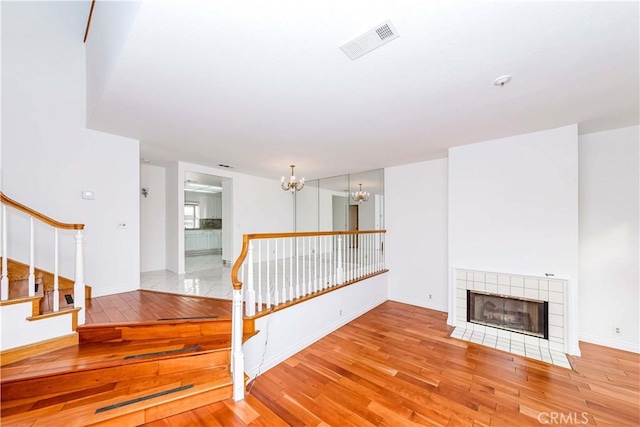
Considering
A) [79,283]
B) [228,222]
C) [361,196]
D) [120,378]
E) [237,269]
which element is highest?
[361,196]

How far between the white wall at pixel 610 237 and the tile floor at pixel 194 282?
16.2ft

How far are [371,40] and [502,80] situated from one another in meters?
1.27

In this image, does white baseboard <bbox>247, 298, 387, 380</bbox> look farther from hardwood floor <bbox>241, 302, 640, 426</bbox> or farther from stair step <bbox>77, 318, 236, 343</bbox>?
stair step <bbox>77, 318, 236, 343</bbox>

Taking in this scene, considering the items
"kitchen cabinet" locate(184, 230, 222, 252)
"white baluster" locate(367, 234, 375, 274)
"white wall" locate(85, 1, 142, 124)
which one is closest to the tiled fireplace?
"white baluster" locate(367, 234, 375, 274)

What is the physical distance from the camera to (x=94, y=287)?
10.9 feet

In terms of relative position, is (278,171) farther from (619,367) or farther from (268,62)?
(619,367)

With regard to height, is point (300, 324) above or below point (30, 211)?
below

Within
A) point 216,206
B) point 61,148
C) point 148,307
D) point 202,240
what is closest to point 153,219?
point 61,148

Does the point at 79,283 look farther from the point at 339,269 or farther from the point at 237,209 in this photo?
the point at 237,209

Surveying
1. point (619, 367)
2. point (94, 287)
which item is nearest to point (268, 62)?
point (94, 287)

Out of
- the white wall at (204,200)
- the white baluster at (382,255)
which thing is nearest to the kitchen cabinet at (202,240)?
the white wall at (204,200)

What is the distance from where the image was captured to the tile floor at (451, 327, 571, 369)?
2.80m

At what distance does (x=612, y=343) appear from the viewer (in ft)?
9.96

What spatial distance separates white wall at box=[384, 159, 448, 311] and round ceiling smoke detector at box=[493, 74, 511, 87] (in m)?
2.42
